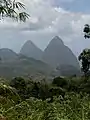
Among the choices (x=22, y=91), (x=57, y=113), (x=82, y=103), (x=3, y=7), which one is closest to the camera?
(x=57, y=113)

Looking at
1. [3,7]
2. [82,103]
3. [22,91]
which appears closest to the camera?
[82,103]

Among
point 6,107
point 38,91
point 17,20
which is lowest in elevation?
point 38,91

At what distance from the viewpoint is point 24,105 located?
5145mm

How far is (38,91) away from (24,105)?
1031 cm

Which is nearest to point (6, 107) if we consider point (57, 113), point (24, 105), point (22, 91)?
point (24, 105)

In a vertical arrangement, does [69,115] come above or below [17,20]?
below

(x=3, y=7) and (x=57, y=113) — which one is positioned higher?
(x=3, y=7)

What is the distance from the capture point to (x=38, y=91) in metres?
15.4

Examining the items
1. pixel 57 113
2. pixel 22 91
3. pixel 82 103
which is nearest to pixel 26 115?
pixel 57 113

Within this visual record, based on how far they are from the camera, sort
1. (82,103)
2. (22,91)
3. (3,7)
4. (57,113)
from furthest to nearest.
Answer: (22,91), (3,7), (82,103), (57,113)

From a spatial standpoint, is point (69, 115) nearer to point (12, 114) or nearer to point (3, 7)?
point (12, 114)

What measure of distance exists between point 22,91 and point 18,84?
83 cm

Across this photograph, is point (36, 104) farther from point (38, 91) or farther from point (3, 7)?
point (38, 91)

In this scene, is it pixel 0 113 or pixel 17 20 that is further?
pixel 17 20
